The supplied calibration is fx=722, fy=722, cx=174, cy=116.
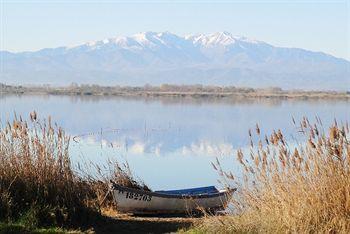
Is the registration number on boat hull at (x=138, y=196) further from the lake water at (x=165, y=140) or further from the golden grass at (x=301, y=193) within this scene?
the golden grass at (x=301, y=193)

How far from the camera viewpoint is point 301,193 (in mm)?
10148

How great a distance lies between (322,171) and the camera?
10.1 meters

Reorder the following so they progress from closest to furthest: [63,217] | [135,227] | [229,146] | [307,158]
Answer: [307,158]
[63,217]
[135,227]
[229,146]

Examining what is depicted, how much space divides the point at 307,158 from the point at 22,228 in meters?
4.43

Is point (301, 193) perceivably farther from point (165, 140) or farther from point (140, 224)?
point (165, 140)

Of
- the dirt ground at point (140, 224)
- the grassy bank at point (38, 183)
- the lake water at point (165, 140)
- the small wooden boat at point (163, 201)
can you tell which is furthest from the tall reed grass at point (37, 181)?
the lake water at point (165, 140)

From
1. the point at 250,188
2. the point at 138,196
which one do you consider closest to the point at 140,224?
the point at 138,196

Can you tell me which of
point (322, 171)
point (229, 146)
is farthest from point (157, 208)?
point (229, 146)

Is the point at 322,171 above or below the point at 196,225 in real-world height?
above

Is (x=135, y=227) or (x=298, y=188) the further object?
(x=135, y=227)

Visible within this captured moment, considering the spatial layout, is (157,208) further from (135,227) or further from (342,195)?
(342,195)

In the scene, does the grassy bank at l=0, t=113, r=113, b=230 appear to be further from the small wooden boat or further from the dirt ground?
the small wooden boat

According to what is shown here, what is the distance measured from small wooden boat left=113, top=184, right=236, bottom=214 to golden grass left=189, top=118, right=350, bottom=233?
3.14 m

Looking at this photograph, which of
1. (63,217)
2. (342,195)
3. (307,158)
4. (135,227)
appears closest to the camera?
(342,195)
